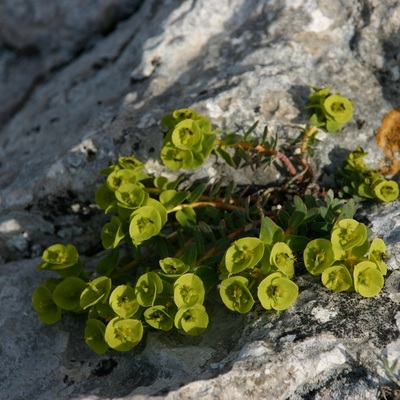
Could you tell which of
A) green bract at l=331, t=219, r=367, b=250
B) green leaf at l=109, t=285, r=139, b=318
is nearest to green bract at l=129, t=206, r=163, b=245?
green leaf at l=109, t=285, r=139, b=318

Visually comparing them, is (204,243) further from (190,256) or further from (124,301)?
(124,301)

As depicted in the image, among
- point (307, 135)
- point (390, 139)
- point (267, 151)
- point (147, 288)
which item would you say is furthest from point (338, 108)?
point (147, 288)

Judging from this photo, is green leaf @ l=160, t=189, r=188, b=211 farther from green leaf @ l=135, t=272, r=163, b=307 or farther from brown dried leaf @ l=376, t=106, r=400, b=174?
brown dried leaf @ l=376, t=106, r=400, b=174

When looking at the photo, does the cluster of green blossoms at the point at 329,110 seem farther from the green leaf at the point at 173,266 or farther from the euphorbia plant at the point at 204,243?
the green leaf at the point at 173,266

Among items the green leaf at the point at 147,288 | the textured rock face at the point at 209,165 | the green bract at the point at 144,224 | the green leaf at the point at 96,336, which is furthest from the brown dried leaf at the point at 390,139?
the green leaf at the point at 96,336

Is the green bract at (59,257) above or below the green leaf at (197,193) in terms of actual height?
above

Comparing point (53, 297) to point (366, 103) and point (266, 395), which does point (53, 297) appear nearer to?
point (266, 395)
